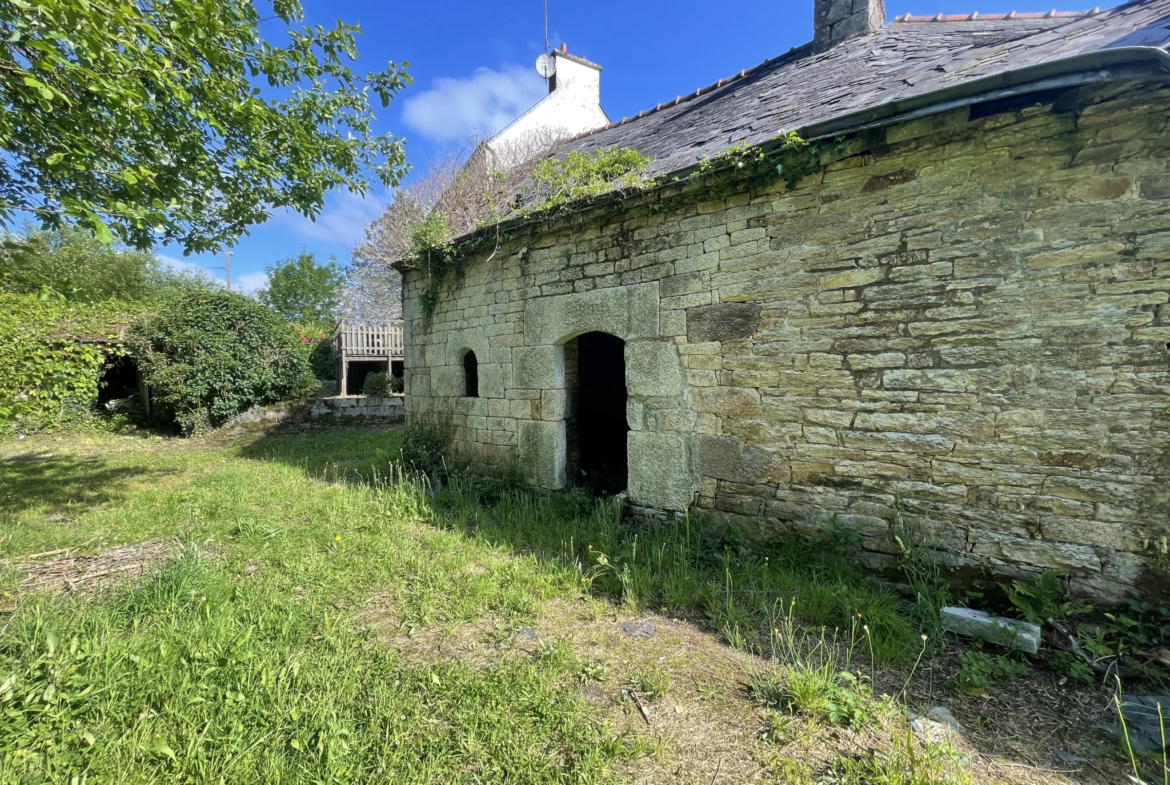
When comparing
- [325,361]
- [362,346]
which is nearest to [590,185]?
[362,346]

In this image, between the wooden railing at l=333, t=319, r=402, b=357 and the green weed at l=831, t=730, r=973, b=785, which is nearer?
the green weed at l=831, t=730, r=973, b=785

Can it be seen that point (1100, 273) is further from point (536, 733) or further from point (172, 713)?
point (172, 713)

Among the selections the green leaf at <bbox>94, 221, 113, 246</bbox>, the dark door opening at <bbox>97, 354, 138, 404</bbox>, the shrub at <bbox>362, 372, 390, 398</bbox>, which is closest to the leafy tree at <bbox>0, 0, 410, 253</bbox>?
the green leaf at <bbox>94, 221, 113, 246</bbox>

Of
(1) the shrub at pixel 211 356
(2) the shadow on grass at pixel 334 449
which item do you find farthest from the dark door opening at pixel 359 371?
(2) the shadow on grass at pixel 334 449

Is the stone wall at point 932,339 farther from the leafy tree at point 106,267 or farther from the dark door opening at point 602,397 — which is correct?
the leafy tree at point 106,267

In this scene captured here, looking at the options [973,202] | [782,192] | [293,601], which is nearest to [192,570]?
[293,601]

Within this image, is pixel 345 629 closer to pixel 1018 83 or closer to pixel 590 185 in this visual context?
pixel 590 185

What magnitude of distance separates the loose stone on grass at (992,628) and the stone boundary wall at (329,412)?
399 inches

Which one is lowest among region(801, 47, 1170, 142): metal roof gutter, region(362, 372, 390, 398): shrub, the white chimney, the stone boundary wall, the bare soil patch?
the bare soil patch

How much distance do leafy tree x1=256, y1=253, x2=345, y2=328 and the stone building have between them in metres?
29.8

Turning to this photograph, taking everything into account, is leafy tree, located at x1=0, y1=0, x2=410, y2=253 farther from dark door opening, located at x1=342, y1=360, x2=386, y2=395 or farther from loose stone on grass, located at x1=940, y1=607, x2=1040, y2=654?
dark door opening, located at x1=342, y1=360, x2=386, y2=395

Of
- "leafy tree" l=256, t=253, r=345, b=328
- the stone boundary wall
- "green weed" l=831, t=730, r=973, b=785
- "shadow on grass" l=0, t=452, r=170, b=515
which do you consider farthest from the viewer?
"leafy tree" l=256, t=253, r=345, b=328

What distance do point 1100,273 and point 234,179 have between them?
7.40m

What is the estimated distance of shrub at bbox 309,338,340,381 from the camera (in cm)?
1631
